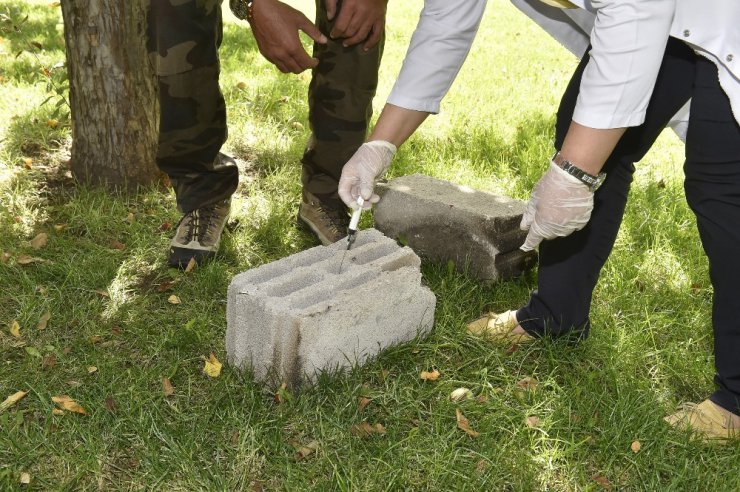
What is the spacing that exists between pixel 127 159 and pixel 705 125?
263cm

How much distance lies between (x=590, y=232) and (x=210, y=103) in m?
1.59

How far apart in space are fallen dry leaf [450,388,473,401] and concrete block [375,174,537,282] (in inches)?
28.0

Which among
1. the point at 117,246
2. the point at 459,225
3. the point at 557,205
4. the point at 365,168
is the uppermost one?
the point at 557,205

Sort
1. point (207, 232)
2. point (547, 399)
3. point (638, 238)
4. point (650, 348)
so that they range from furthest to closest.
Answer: point (638, 238)
point (207, 232)
point (650, 348)
point (547, 399)

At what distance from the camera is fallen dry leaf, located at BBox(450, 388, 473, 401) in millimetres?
2482

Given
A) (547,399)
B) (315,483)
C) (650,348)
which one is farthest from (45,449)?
(650,348)

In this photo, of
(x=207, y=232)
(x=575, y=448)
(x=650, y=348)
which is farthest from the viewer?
(x=207, y=232)

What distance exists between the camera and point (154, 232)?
3445 millimetres

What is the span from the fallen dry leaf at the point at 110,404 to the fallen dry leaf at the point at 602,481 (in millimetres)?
1433

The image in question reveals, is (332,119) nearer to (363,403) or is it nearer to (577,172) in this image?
(363,403)

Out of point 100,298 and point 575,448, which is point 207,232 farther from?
point 575,448

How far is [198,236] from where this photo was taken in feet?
10.5

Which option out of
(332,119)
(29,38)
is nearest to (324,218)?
(332,119)

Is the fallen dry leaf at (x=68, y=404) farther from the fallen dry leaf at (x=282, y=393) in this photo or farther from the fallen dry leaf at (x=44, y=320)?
the fallen dry leaf at (x=282, y=393)
